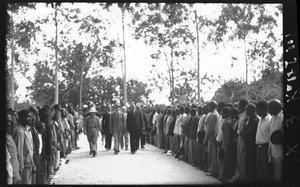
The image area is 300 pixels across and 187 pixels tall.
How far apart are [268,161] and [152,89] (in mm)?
26077

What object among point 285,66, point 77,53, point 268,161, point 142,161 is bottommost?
point 142,161

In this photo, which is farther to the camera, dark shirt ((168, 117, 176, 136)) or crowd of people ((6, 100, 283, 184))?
dark shirt ((168, 117, 176, 136))

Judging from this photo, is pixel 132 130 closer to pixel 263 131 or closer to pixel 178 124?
pixel 178 124

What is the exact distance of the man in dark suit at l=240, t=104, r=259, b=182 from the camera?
853cm

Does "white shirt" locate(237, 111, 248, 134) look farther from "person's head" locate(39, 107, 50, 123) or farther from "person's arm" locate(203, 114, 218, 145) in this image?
"person's head" locate(39, 107, 50, 123)

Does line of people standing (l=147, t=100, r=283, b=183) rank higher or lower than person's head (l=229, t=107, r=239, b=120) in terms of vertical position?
lower

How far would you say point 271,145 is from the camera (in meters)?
7.74

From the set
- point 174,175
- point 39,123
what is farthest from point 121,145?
point 39,123

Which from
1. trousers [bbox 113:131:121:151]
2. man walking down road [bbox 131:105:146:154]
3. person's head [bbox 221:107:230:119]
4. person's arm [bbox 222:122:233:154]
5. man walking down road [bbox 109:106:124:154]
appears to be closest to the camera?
person's arm [bbox 222:122:233:154]

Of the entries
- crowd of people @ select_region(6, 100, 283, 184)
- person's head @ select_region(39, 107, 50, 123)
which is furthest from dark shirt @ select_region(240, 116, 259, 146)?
person's head @ select_region(39, 107, 50, 123)

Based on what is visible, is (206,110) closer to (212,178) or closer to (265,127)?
(212,178)

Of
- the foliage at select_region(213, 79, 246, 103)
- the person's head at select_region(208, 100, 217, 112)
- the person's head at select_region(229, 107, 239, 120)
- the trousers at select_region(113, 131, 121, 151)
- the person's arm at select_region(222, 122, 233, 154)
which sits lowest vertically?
the trousers at select_region(113, 131, 121, 151)

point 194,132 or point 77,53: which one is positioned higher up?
point 77,53

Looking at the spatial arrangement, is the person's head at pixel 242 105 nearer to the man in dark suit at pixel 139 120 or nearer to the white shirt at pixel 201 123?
the white shirt at pixel 201 123
